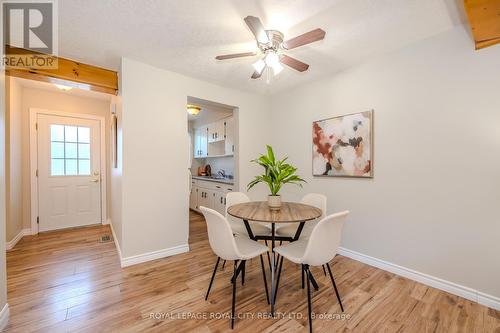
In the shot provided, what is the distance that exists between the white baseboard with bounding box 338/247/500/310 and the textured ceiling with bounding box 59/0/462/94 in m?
2.36

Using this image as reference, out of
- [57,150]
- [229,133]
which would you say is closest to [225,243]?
[229,133]

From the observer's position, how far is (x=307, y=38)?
1588 mm

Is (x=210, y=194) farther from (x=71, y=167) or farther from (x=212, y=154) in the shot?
(x=71, y=167)

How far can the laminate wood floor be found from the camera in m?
1.55

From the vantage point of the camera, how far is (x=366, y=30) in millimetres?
1935

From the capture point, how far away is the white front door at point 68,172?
3578 millimetres

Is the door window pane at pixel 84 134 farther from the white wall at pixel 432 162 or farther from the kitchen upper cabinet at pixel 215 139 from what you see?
the white wall at pixel 432 162

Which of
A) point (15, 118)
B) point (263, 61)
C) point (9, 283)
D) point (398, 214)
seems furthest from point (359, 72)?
point (15, 118)

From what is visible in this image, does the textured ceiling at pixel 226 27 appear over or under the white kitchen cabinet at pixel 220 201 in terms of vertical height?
over

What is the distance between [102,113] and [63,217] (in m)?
2.02

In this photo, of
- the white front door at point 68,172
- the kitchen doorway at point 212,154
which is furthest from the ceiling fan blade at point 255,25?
the white front door at point 68,172

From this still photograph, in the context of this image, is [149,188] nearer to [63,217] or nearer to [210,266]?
[210,266]

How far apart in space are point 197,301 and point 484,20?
3129mm

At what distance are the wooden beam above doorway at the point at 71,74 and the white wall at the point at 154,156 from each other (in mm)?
479
